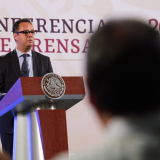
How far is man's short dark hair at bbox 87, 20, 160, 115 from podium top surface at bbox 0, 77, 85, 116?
0.52 metres

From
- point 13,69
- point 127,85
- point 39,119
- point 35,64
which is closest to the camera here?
point 127,85

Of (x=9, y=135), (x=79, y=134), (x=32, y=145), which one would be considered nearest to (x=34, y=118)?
(x=32, y=145)

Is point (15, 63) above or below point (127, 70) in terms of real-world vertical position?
Result: above

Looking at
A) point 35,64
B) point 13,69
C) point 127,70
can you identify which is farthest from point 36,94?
point 35,64

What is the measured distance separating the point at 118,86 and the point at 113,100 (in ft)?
0.06

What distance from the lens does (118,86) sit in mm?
444

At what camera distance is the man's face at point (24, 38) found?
7.43 feet

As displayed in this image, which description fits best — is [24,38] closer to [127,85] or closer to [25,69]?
[25,69]

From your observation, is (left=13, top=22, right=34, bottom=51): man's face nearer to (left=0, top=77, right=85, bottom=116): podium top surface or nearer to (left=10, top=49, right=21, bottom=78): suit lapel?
(left=10, top=49, right=21, bottom=78): suit lapel

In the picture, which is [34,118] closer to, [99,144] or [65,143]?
[65,143]

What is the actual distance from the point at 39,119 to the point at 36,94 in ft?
0.22

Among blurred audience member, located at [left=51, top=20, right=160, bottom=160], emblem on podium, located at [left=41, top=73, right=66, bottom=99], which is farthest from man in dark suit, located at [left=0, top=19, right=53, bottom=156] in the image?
blurred audience member, located at [left=51, top=20, right=160, bottom=160]

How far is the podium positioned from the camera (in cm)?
97

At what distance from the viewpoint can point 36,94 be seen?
3.24 feet
